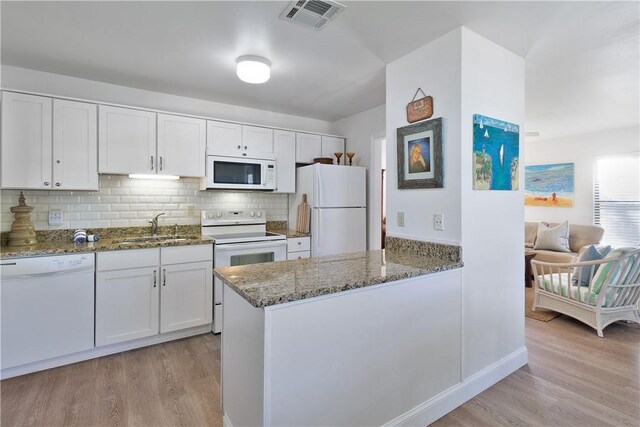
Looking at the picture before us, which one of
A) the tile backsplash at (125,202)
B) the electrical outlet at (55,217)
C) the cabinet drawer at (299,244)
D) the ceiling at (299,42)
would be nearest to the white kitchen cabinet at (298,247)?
the cabinet drawer at (299,244)

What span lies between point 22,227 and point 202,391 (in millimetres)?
2021

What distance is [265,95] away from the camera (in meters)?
3.42

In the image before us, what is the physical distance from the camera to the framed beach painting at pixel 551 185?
5.50m

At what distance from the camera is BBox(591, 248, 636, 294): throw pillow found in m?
2.99

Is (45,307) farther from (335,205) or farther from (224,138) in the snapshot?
(335,205)

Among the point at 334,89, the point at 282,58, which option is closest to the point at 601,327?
the point at 334,89

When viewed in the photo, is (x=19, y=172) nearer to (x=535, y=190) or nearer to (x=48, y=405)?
(x=48, y=405)

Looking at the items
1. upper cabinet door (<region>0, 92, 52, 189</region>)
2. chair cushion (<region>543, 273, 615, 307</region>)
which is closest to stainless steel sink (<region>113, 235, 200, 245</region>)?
upper cabinet door (<region>0, 92, 52, 189</region>)

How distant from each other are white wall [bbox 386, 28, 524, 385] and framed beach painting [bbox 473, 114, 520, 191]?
6 centimetres

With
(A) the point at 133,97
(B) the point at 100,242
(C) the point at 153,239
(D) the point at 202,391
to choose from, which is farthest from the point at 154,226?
(D) the point at 202,391

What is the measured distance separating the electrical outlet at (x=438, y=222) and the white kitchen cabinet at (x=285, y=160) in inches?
81.9

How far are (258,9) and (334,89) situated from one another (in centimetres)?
142

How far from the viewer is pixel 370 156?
12.9 feet

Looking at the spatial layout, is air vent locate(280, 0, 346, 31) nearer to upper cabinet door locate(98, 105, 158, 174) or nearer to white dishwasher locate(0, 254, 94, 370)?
upper cabinet door locate(98, 105, 158, 174)
